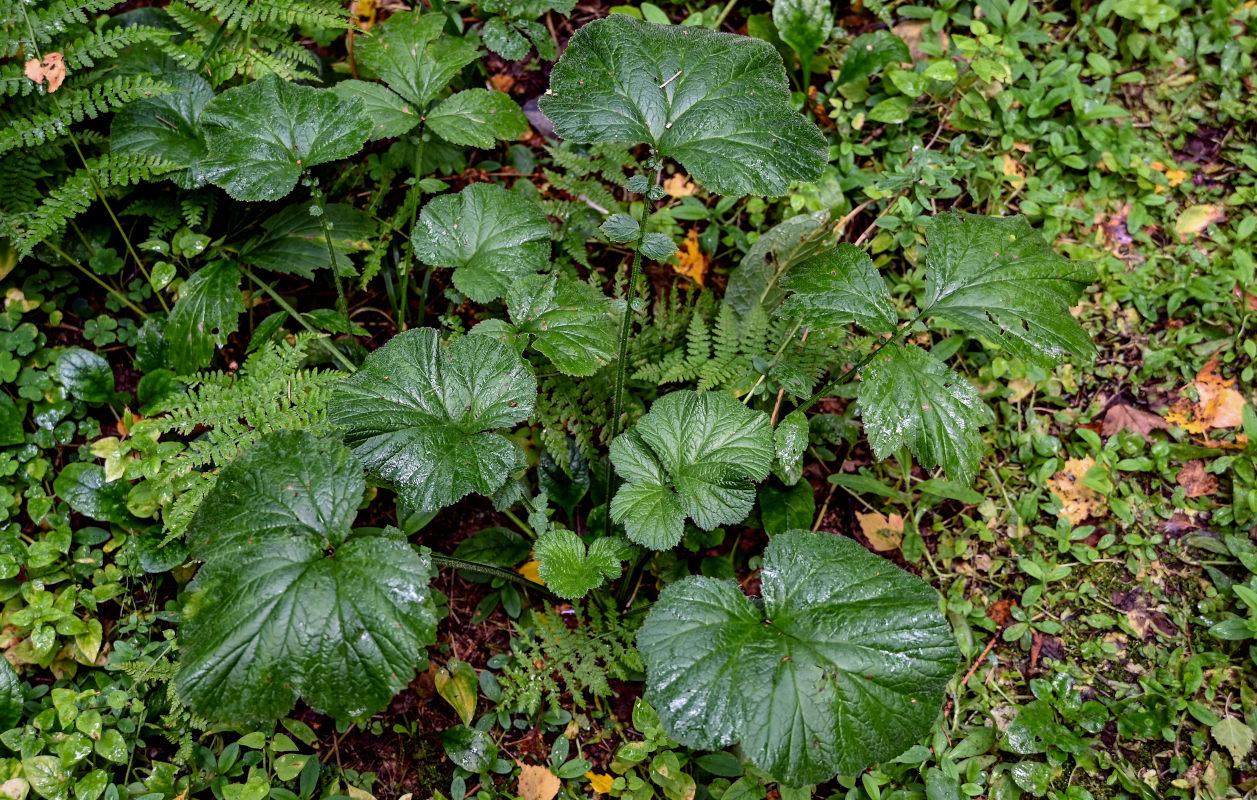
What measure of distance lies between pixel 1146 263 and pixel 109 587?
4151 millimetres

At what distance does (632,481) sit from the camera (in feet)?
7.98

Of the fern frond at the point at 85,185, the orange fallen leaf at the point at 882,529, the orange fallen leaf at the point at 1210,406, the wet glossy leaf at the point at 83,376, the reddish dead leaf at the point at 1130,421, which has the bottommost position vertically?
the orange fallen leaf at the point at 882,529

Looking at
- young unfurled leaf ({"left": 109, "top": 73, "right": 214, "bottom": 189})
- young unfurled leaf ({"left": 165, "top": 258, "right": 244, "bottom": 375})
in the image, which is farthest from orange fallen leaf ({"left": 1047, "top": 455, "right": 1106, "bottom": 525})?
young unfurled leaf ({"left": 109, "top": 73, "right": 214, "bottom": 189})

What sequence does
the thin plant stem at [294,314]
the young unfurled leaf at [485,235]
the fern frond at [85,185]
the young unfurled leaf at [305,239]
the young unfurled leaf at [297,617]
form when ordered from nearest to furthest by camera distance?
the young unfurled leaf at [297,617], the young unfurled leaf at [485,235], the fern frond at [85,185], the thin plant stem at [294,314], the young unfurled leaf at [305,239]

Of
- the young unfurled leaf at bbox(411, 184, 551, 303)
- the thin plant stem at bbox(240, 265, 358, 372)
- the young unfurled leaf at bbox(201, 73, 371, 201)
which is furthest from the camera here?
the thin plant stem at bbox(240, 265, 358, 372)

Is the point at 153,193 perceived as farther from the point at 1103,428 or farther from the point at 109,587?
the point at 1103,428

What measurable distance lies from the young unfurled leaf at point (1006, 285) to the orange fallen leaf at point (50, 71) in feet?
9.61

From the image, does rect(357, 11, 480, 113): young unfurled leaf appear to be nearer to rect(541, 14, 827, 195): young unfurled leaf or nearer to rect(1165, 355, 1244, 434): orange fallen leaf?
rect(541, 14, 827, 195): young unfurled leaf

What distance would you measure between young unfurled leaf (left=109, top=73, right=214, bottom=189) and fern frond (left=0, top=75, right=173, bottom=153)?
0.11 meters

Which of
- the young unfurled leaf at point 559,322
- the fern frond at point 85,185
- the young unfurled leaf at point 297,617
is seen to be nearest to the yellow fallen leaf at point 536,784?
the young unfurled leaf at point 297,617

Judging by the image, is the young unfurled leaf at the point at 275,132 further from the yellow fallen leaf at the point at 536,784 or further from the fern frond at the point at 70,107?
the yellow fallen leaf at the point at 536,784

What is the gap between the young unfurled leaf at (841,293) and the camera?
Result: 8.00 feet

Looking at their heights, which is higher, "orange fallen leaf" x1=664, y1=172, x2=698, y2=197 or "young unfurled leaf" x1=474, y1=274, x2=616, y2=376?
"young unfurled leaf" x1=474, y1=274, x2=616, y2=376

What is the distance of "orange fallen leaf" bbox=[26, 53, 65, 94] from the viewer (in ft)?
9.24
